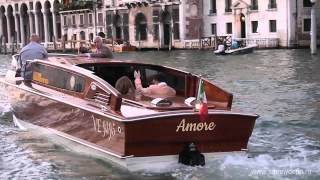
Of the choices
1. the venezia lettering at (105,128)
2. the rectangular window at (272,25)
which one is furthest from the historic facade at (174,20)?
the venezia lettering at (105,128)

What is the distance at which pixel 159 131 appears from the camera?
6.56 metres

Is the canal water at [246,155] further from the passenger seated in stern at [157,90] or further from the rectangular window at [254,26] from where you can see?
the rectangular window at [254,26]

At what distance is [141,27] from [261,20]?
43.1 feet

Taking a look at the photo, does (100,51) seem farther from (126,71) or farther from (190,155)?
(190,155)

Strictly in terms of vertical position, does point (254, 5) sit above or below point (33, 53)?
above

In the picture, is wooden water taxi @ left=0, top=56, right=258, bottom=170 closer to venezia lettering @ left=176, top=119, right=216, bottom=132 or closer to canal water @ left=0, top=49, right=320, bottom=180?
venezia lettering @ left=176, top=119, right=216, bottom=132

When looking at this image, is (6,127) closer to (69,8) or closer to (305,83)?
(305,83)

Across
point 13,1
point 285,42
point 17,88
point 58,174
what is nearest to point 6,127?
point 17,88

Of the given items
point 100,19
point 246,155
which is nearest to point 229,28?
point 100,19

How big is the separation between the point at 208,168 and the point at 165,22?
142ft

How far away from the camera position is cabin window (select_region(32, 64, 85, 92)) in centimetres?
794

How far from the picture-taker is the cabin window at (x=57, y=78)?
26.0 ft

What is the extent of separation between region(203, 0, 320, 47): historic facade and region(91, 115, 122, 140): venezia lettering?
106ft

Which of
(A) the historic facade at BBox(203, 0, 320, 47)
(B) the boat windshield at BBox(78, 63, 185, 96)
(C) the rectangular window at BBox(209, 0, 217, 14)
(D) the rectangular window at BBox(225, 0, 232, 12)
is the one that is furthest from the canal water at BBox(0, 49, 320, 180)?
(C) the rectangular window at BBox(209, 0, 217, 14)
